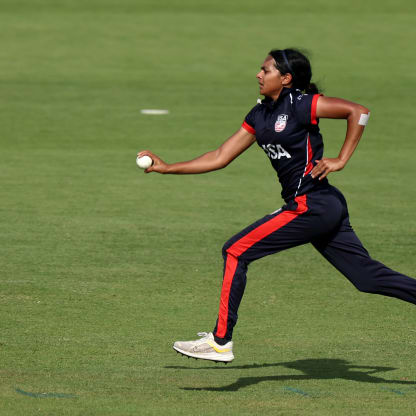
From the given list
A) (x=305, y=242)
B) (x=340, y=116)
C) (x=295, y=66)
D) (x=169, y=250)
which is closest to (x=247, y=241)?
(x=305, y=242)

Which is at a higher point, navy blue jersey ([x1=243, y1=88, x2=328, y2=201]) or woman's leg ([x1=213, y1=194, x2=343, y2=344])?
navy blue jersey ([x1=243, y1=88, x2=328, y2=201])

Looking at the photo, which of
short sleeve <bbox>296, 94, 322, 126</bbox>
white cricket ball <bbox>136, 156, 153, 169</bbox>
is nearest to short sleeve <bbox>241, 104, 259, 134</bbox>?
short sleeve <bbox>296, 94, 322, 126</bbox>

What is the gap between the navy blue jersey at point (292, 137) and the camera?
7.66 meters

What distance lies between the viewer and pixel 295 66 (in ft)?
26.0

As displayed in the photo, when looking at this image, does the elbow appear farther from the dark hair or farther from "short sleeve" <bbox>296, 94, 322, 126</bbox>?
the dark hair

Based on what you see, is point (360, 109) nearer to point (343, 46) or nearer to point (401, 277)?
point (401, 277)

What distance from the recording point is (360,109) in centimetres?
755

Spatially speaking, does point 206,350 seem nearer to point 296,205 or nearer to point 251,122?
point 296,205

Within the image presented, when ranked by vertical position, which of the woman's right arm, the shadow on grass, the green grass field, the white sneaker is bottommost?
the green grass field

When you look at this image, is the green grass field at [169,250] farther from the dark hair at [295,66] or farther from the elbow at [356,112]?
the dark hair at [295,66]

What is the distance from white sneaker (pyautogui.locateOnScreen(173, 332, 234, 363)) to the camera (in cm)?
780

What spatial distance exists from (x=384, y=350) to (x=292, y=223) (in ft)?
5.81

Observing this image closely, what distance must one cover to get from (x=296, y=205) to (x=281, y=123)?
61cm

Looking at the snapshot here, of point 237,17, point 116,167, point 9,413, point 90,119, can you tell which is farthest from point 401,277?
point 237,17
